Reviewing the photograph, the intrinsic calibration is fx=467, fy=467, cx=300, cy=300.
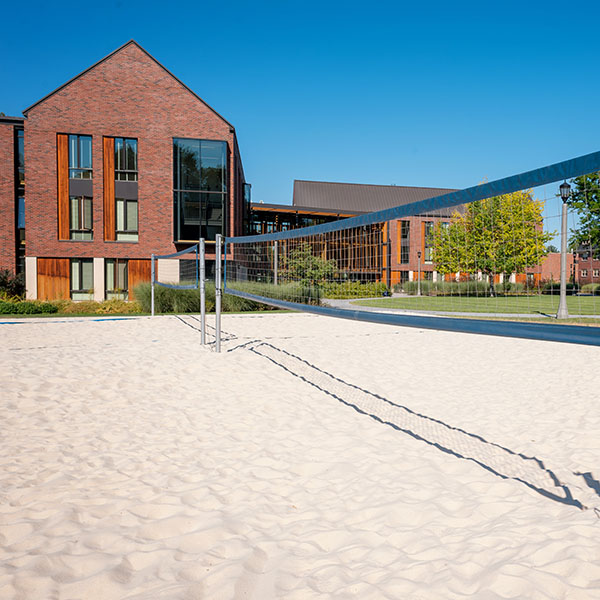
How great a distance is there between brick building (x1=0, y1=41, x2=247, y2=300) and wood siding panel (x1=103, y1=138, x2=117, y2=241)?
46 millimetres

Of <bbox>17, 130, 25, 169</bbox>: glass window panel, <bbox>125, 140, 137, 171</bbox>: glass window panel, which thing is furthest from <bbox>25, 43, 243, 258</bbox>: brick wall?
<bbox>17, 130, 25, 169</bbox>: glass window panel

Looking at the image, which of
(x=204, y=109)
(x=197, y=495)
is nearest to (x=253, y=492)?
(x=197, y=495)

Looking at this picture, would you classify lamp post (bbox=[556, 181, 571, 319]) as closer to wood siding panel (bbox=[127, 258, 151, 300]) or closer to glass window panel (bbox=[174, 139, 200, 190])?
glass window panel (bbox=[174, 139, 200, 190])

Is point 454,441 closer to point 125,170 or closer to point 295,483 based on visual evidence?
point 295,483

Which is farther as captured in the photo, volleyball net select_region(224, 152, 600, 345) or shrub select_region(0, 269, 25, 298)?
shrub select_region(0, 269, 25, 298)

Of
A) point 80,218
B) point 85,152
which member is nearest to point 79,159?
point 85,152

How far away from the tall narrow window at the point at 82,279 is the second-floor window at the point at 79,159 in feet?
13.1

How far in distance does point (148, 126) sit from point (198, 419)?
71.1 ft

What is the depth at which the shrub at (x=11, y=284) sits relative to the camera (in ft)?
70.5

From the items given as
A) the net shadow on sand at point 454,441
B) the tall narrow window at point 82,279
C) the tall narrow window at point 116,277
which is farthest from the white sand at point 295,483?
the tall narrow window at point 82,279

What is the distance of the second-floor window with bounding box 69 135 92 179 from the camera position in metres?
21.9

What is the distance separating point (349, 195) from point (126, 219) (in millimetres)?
26816

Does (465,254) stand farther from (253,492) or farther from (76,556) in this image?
(76,556)

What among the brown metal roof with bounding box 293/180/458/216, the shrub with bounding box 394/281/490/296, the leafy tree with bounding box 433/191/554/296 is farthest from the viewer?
the brown metal roof with bounding box 293/180/458/216
